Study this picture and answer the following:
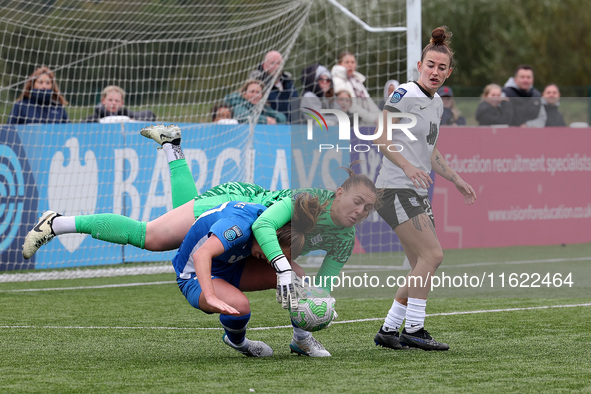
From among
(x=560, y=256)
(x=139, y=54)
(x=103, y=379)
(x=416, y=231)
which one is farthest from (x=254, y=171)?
(x=103, y=379)

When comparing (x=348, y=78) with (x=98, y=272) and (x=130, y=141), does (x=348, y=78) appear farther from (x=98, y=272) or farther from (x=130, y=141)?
(x=98, y=272)

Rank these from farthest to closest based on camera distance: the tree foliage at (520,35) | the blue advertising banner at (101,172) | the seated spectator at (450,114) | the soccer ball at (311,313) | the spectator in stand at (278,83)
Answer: the tree foliage at (520,35) < the seated spectator at (450,114) < the spectator in stand at (278,83) < the blue advertising banner at (101,172) < the soccer ball at (311,313)

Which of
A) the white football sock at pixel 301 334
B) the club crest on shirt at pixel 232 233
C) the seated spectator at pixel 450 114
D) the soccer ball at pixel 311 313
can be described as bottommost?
the white football sock at pixel 301 334

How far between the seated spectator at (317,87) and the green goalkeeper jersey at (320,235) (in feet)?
18.2

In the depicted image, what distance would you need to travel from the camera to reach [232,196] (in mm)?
6082

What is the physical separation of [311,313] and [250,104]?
6689 millimetres

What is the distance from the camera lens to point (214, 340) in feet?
21.2

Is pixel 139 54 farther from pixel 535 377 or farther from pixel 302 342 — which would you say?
pixel 535 377

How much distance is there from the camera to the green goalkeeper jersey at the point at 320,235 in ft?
17.6

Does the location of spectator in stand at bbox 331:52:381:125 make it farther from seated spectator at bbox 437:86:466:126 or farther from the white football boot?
the white football boot

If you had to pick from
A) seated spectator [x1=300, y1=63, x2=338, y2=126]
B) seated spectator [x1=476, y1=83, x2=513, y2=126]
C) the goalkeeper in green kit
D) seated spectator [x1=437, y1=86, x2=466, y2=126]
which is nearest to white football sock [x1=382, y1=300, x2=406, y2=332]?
the goalkeeper in green kit

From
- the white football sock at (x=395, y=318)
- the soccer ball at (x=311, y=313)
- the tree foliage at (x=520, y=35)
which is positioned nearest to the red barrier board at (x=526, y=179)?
the white football sock at (x=395, y=318)

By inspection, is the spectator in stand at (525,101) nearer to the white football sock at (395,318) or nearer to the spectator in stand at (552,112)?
the spectator in stand at (552,112)

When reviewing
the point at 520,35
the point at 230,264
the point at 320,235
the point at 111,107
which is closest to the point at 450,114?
the point at 111,107
